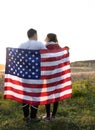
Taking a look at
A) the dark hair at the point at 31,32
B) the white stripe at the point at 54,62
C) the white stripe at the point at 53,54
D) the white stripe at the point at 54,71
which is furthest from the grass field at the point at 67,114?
the dark hair at the point at 31,32

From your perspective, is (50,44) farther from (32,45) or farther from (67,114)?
(67,114)

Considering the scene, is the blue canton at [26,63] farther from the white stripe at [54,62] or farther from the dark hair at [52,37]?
the dark hair at [52,37]

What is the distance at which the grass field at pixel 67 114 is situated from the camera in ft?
41.0

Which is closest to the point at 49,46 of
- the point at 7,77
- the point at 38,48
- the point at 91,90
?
the point at 38,48

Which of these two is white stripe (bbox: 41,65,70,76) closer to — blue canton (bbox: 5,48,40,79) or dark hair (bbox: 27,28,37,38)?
blue canton (bbox: 5,48,40,79)

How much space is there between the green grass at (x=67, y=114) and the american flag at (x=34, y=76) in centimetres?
62

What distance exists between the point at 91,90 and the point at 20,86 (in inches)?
279

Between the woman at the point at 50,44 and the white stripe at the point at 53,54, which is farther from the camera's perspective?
the woman at the point at 50,44

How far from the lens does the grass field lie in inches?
492

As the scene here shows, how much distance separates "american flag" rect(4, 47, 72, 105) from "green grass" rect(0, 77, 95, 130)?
0.62 meters

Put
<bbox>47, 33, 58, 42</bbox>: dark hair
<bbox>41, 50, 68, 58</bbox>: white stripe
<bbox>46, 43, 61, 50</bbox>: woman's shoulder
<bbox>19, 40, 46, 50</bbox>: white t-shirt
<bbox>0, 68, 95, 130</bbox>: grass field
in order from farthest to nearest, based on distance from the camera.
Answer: <bbox>46, 43, 61, 50</bbox>: woman's shoulder
<bbox>47, 33, 58, 42</bbox>: dark hair
<bbox>41, 50, 68, 58</bbox>: white stripe
<bbox>19, 40, 46, 50</bbox>: white t-shirt
<bbox>0, 68, 95, 130</bbox>: grass field

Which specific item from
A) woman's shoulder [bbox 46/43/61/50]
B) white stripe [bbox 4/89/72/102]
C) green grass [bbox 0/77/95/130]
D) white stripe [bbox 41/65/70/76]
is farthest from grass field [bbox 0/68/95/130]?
woman's shoulder [bbox 46/43/61/50]

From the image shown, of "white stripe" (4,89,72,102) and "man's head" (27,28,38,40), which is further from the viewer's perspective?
"white stripe" (4,89,72,102)

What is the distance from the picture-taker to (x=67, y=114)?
14.8 m
